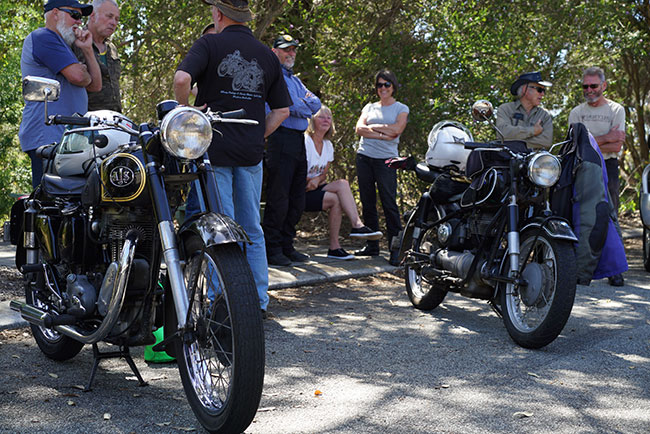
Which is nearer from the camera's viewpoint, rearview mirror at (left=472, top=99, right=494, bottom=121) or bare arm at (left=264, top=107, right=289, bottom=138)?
rearview mirror at (left=472, top=99, right=494, bottom=121)

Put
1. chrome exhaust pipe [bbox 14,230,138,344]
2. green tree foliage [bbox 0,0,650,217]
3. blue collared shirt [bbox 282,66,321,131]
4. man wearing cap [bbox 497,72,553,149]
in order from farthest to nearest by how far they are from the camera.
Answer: green tree foliage [bbox 0,0,650,217] < blue collared shirt [bbox 282,66,321,131] < man wearing cap [bbox 497,72,553,149] < chrome exhaust pipe [bbox 14,230,138,344]

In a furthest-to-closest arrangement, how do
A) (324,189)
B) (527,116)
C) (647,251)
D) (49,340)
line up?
(324,189) < (647,251) < (527,116) < (49,340)

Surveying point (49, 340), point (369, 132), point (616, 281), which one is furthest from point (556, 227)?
point (369, 132)

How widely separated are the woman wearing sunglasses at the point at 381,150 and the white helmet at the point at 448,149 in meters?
2.09

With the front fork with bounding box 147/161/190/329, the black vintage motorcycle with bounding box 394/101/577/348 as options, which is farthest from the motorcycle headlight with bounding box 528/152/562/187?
the front fork with bounding box 147/161/190/329

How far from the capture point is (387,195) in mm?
8586

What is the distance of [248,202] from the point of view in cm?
538

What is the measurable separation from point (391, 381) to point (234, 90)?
85.6 inches

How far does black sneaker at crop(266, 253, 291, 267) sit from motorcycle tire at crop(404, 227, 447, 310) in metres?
1.64

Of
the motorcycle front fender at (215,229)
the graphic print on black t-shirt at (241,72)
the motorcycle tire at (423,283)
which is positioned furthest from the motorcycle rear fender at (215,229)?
the motorcycle tire at (423,283)

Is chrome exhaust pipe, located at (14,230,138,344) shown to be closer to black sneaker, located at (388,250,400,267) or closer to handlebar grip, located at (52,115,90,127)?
handlebar grip, located at (52,115,90,127)

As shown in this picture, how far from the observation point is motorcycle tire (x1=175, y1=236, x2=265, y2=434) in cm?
304

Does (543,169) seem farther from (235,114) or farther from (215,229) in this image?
(215,229)

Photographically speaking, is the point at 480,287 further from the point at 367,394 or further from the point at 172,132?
the point at 172,132
